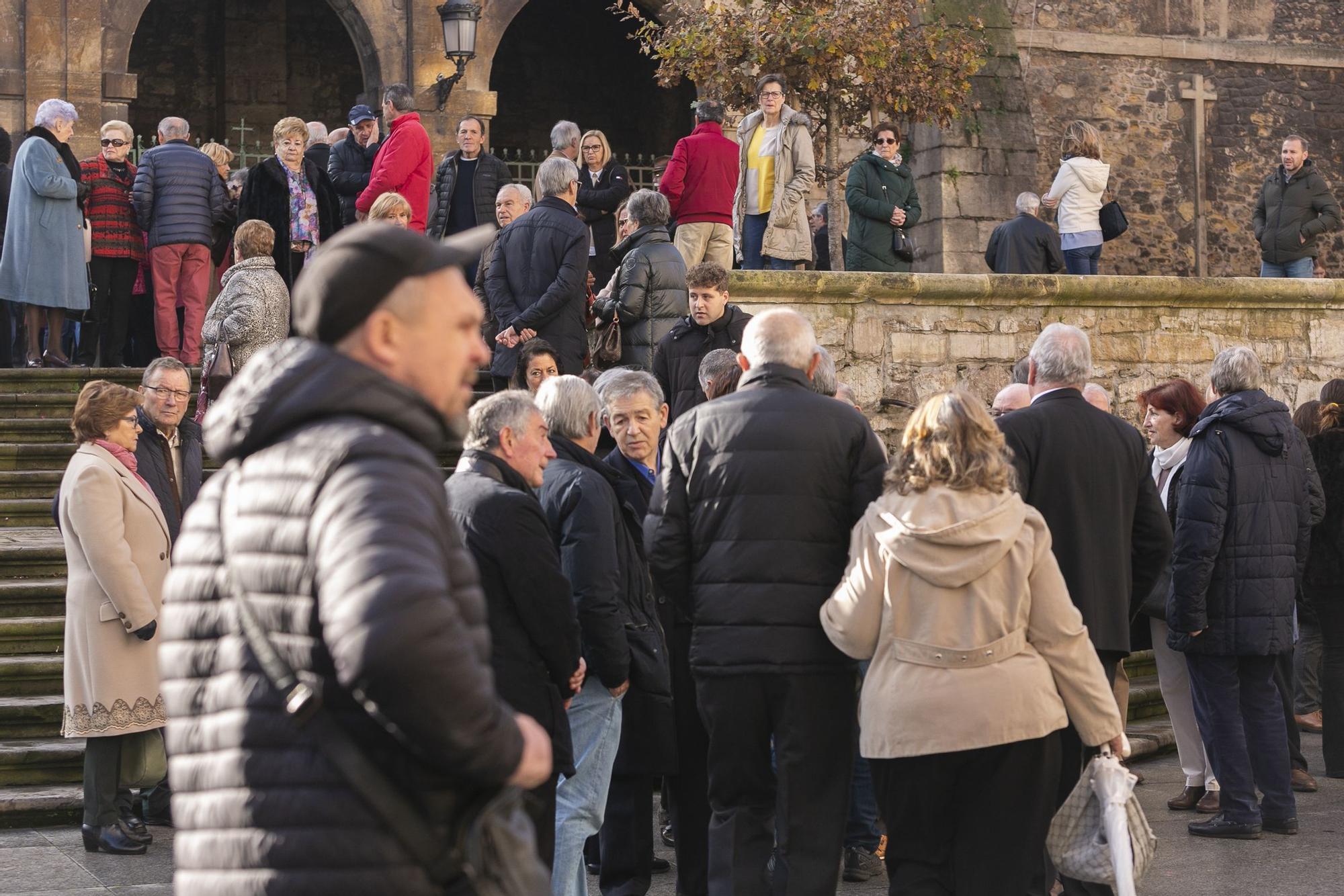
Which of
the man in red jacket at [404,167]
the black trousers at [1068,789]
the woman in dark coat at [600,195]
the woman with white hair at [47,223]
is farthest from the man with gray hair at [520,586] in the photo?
the woman with white hair at [47,223]

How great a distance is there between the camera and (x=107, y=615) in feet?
20.9

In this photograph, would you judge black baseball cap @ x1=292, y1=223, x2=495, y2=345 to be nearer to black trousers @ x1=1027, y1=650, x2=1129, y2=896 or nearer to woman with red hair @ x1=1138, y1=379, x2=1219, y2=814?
black trousers @ x1=1027, y1=650, x2=1129, y2=896

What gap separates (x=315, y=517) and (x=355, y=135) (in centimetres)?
1016

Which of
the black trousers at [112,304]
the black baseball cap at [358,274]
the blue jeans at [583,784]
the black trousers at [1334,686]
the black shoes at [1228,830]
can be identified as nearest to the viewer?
the black baseball cap at [358,274]

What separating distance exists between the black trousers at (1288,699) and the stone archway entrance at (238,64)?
1711 cm

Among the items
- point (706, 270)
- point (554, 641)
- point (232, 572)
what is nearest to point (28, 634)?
point (706, 270)

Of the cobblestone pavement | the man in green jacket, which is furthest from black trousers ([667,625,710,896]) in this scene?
the man in green jacket

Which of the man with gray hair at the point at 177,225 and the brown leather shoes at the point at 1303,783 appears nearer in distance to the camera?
the brown leather shoes at the point at 1303,783

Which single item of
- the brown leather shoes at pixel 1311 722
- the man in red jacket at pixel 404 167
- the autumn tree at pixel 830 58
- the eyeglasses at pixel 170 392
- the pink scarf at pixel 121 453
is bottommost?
the brown leather shoes at pixel 1311 722

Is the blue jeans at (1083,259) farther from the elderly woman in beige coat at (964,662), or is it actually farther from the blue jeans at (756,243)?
the elderly woman in beige coat at (964,662)

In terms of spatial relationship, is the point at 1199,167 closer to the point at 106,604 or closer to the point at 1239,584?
the point at 1239,584

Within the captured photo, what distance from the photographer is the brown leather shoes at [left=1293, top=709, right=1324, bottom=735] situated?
30.7ft

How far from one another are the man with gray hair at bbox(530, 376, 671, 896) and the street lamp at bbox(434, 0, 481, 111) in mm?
11117

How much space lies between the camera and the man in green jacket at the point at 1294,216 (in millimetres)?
13750
